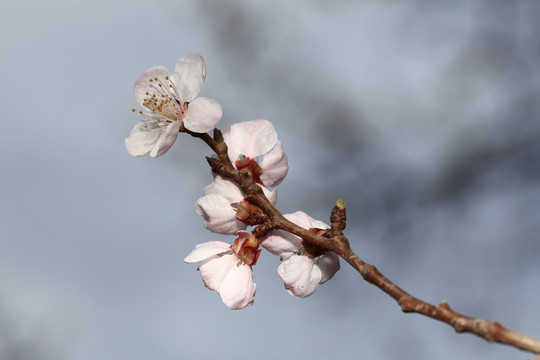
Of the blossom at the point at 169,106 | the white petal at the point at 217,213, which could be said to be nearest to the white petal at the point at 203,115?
the blossom at the point at 169,106

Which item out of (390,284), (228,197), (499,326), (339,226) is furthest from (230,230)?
(499,326)

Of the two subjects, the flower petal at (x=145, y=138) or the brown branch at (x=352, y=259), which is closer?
the brown branch at (x=352, y=259)

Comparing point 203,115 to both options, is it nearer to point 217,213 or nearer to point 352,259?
point 217,213

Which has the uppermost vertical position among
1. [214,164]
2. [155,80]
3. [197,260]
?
[155,80]

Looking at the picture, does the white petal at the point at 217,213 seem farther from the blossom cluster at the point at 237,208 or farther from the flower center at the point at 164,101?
the flower center at the point at 164,101

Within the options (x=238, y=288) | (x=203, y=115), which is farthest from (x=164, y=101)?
(x=238, y=288)

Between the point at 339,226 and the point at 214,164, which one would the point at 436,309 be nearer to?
the point at 339,226

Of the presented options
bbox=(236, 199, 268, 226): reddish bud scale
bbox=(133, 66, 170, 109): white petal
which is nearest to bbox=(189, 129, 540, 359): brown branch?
bbox=(236, 199, 268, 226): reddish bud scale
